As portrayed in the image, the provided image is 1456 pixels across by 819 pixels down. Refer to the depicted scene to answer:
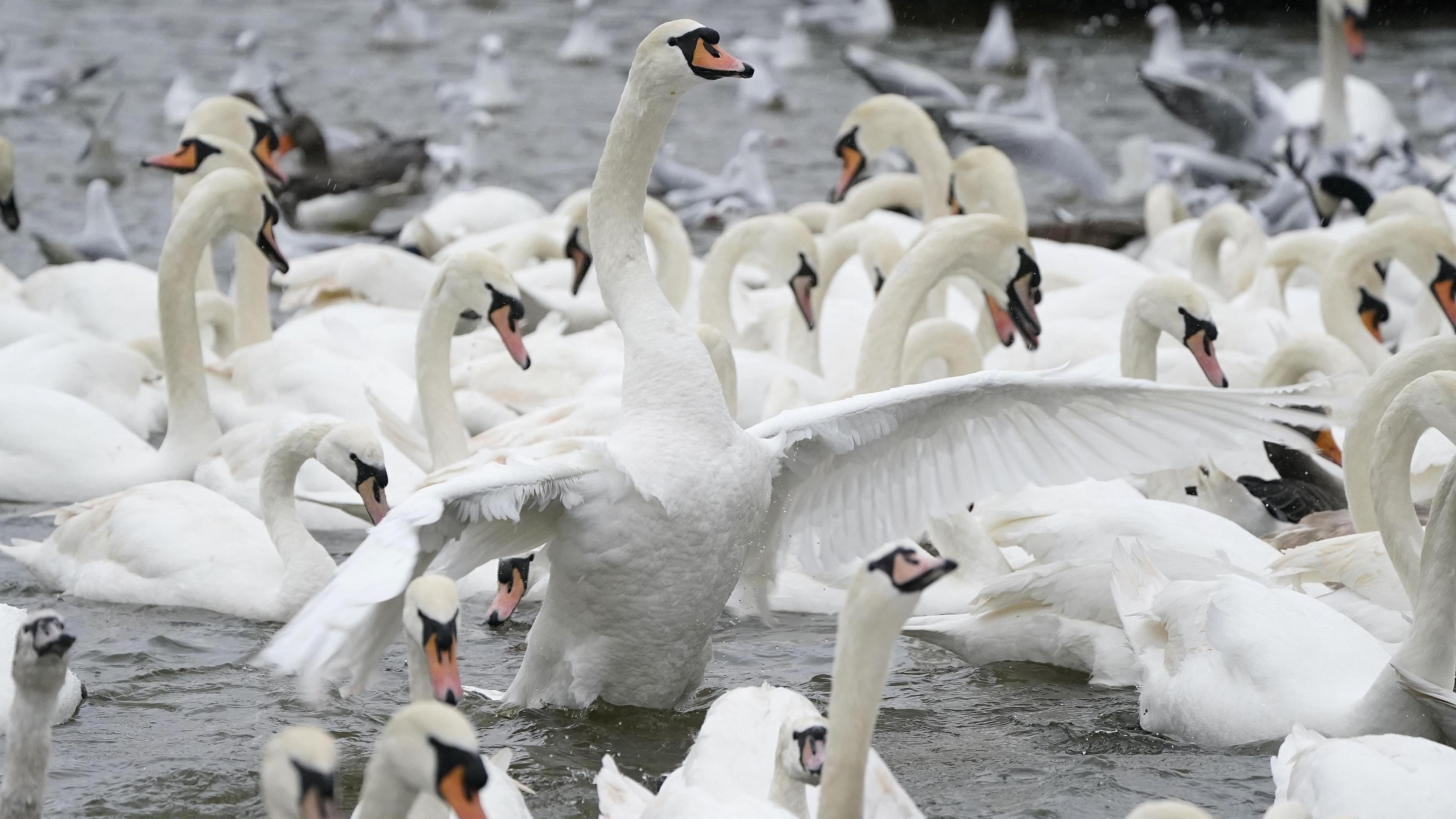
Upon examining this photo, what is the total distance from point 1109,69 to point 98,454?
15560mm

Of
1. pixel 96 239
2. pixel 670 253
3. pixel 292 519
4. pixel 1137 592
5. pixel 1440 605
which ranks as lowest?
pixel 96 239

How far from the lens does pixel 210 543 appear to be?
22.9 ft

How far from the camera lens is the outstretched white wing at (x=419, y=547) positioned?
3.86m

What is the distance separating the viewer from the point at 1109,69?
2155cm

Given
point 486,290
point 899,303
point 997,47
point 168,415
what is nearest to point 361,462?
point 486,290

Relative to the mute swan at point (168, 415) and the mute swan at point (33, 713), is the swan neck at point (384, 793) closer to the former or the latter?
the mute swan at point (33, 713)

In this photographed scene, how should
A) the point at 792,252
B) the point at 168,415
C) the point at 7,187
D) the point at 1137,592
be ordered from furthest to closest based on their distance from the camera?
the point at 7,187 < the point at 792,252 < the point at 168,415 < the point at 1137,592

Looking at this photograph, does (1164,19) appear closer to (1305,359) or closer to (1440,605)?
(1305,359)

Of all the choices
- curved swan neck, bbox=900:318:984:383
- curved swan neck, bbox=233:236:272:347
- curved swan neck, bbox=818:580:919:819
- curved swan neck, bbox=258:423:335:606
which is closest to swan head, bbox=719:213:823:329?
curved swan neck, bbox=900:318:984:383

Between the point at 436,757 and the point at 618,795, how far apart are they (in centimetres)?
103

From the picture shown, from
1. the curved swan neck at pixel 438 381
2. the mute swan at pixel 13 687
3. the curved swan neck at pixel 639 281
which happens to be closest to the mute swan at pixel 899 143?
the curved swan neck at pixel 438 381

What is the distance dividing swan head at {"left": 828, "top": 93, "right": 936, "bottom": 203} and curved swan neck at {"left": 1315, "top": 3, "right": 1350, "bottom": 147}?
630cm

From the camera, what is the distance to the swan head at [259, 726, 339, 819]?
3.83 meters

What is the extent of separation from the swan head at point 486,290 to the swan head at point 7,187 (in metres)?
3.55
